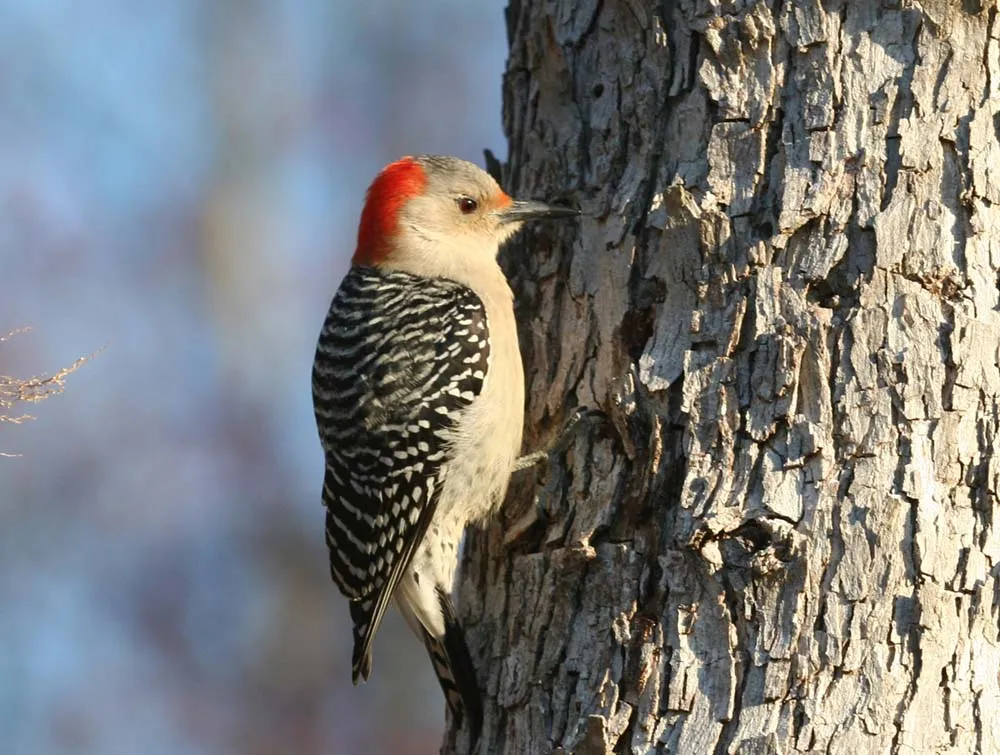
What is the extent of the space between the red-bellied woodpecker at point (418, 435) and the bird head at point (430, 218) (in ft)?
0.47

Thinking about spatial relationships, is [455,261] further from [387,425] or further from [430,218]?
[387,425]

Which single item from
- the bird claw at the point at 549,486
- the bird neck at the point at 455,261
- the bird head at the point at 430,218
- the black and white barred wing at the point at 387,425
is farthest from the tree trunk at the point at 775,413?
the bird head at the point at 430,218

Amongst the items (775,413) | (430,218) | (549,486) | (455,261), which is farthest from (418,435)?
(775,413)

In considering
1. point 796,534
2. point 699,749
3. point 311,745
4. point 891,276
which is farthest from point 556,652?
point 311,745

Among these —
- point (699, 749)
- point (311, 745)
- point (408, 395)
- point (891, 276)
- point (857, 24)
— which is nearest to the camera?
point (699, 749)

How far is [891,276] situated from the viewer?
366 cm

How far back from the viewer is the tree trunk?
3.40 m

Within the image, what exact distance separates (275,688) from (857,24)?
588cm

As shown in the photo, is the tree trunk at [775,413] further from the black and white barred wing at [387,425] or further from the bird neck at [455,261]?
the bird neck at [455,261]

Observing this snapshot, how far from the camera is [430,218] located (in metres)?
5.23

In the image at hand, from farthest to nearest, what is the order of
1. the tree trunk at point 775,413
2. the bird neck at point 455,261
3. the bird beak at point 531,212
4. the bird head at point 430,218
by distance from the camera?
1. the bird head at point 430,218
2. the bird neck at point 455,261
3. the bird beak at point 531,212
4. the tree trunk at point 775,413

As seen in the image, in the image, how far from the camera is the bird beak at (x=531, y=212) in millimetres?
4504

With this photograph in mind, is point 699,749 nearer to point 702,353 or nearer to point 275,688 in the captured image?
point 702,353

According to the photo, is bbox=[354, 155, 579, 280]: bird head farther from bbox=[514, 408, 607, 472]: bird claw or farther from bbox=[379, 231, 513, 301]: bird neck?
bbox=[514, 408, 607, 472]: bird claw
